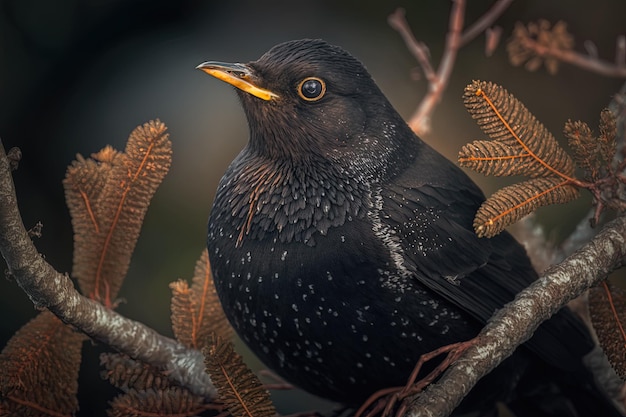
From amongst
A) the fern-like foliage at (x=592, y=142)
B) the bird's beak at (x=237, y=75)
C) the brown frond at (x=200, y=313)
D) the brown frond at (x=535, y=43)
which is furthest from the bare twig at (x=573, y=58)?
the brown frond at (x=200, y=313)

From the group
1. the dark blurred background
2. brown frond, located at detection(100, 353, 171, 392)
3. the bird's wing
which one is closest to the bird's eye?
the bird's wing

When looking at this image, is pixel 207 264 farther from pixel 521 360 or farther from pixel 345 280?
pixel 521 360

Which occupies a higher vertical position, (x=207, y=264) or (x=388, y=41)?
(x=388, y=41)

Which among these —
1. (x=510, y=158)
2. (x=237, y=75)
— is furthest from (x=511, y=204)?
(x=237, y=75)

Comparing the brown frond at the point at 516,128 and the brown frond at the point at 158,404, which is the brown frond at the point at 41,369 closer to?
the brown frond at the point at 158,404

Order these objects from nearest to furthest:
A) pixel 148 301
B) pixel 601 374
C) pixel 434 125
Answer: pixel 601 374 < pixel 148 301 < pixel 434 125

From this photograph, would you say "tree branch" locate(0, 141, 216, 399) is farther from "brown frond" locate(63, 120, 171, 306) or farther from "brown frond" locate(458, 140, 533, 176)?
"brown frond" locate(458, 140, 533, 176)

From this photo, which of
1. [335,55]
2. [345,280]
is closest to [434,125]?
[335,55]
